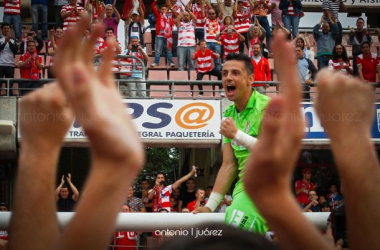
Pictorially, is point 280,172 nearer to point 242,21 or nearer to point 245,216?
point 245,216

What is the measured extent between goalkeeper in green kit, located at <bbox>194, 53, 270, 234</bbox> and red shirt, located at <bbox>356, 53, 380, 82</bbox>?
1062 centimetres

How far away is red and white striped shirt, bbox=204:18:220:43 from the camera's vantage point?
1630cm

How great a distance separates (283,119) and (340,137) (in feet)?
0.73

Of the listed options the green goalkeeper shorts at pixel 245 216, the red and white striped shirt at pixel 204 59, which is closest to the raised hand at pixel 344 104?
the green goalkeeper shorts at pixel 245 216

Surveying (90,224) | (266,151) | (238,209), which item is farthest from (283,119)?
(238,209)

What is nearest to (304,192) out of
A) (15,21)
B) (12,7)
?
(15,21)

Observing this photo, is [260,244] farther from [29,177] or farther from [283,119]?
[29,177]

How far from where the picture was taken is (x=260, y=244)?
5.21ft

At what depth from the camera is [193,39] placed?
16312 mm

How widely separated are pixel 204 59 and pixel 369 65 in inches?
145

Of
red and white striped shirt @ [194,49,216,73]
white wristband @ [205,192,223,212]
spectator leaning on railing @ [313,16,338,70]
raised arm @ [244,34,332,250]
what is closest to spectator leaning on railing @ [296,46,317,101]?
spectator leaning on railing @ [313,16,338,70]

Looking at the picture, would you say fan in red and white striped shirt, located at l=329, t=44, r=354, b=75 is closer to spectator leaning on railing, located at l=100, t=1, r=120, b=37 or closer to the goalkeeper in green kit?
spectator leaning on railing, located at l=100, t=1, r=120, b=37

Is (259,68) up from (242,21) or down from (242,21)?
down

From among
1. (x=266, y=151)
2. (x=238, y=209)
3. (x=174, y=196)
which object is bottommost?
(x=174, y=196)
